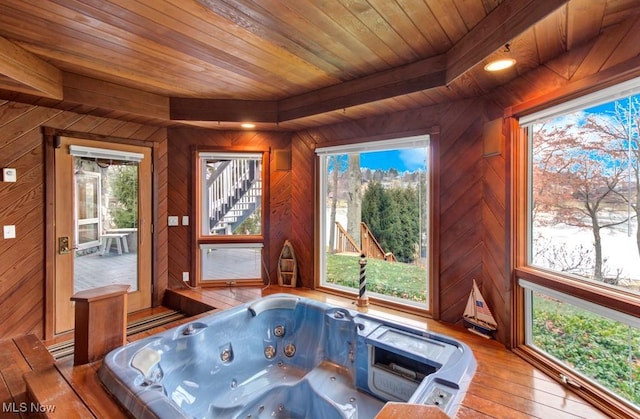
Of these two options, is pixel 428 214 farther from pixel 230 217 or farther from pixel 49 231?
pixel 49 231

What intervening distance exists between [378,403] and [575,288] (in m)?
1.47

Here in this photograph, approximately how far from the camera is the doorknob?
287cm

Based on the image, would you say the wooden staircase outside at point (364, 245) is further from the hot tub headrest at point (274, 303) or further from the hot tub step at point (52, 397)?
the hot tub step at point (52, 397)

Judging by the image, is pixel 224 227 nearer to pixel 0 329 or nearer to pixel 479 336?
pixel 0 329

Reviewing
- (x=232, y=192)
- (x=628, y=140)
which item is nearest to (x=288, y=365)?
(x=232, y=192)

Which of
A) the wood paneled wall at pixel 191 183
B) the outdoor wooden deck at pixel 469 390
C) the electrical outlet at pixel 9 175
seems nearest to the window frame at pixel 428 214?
the wood paneled wall at pixel 191 183

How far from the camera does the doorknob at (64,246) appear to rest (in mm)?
2867

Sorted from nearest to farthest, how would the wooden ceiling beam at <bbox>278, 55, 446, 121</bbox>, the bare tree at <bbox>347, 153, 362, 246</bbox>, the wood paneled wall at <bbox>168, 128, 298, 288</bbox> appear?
the wooden ceiling beam at <bbox>278, 55, 446, 121</bbox> → the bare tree at <bbox>347, 153, 362, 246</bbox> → the wood paneled wall at <bbox>168, 128, 298, 288</bbox>

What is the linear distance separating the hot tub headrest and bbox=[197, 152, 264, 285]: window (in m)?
0.92

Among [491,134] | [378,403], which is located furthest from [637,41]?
[378,403]

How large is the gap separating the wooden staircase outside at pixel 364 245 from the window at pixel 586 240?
4.33 ft

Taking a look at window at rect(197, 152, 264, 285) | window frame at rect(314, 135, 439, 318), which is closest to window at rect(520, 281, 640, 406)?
window frame at rect(314, 135, 439, 318)

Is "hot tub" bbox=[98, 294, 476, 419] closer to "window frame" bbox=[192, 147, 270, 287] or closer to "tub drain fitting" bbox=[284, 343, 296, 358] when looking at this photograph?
"tub drain fitting" bbox=[284, 343, 296, 358]

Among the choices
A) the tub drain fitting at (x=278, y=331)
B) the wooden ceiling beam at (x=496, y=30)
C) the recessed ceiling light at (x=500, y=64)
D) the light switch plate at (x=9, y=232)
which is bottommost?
the tub drain fitting at (x=278, y=331)
